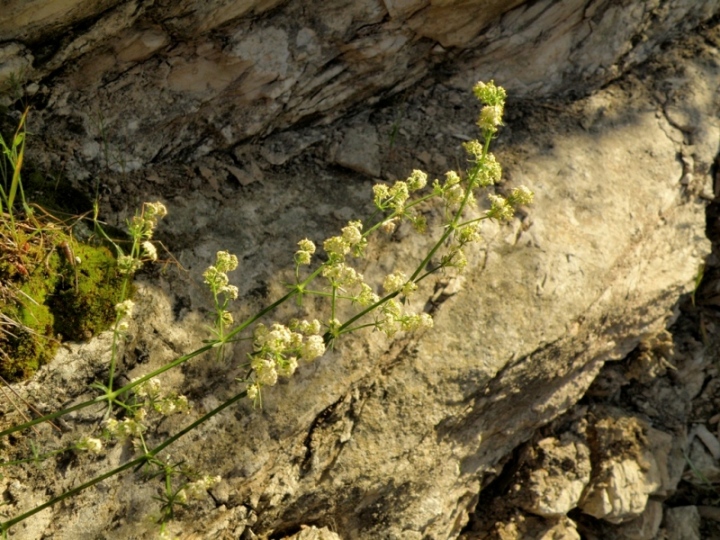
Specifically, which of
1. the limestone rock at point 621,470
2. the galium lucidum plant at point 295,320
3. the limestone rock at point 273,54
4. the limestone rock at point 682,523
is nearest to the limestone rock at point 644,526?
the limestone rock at point 621,470

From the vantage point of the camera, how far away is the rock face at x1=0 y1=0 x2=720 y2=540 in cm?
309

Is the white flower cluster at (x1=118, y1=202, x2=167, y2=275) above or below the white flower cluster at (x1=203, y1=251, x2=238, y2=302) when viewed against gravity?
above

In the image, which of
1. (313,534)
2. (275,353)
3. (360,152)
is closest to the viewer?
(275,353)

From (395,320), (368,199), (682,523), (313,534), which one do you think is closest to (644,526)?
(682,523)

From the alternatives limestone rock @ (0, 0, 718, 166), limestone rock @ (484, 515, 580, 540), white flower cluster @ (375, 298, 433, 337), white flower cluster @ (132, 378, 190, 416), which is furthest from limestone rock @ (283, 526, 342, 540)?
limestone rock @ (0, 0, 718, 166)

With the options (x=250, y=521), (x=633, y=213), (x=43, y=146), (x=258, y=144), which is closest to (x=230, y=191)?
(x=258, y=144)

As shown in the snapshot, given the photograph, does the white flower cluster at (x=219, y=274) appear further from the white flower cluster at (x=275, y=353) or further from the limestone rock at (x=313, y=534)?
the limestone rock at (x=313, y=534)

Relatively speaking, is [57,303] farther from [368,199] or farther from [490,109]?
[490,109]

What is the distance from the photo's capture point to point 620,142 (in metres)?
4.16

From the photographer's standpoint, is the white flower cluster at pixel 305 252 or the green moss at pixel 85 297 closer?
the white flower cluster at pixel 305 252

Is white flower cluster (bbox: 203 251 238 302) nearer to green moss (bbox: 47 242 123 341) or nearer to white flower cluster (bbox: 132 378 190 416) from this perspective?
white flower cluster (bbox: 132 378 190 416)

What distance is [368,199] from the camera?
3660mm

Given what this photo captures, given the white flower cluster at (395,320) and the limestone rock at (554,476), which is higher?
the white flower cluster at (395,320)

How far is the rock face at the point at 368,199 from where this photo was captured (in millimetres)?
3092
